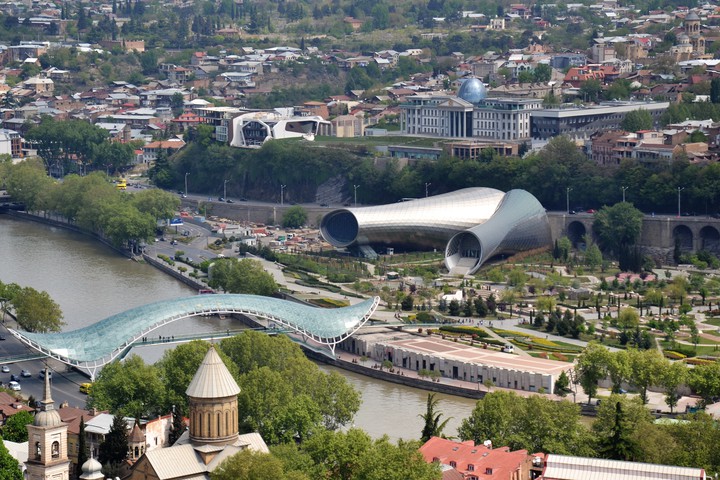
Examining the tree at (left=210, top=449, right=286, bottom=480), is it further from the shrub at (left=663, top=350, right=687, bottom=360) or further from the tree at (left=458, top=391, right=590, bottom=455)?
the shrub at (left=663, top=350, right=687, bottom=360)

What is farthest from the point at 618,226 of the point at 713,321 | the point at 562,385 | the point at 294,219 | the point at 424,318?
the point at 562,385

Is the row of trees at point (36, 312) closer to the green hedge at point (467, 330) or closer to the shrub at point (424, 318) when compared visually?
the shrub at point (424, 318)

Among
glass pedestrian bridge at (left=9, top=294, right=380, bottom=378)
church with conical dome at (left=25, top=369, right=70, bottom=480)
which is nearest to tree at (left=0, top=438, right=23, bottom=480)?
church with conical dome at (left=25, top=369, right=70, bottom=480)

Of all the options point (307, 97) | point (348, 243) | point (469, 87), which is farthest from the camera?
point (307, 97)

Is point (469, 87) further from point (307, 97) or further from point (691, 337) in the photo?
point (691, 337)

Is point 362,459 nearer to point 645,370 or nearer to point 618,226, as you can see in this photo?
point 645,370

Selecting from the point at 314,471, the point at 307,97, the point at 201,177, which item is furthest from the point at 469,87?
the point at 314,471

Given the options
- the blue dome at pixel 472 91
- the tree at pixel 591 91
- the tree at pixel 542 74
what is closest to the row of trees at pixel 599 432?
the blue dome at pixel 472 91
